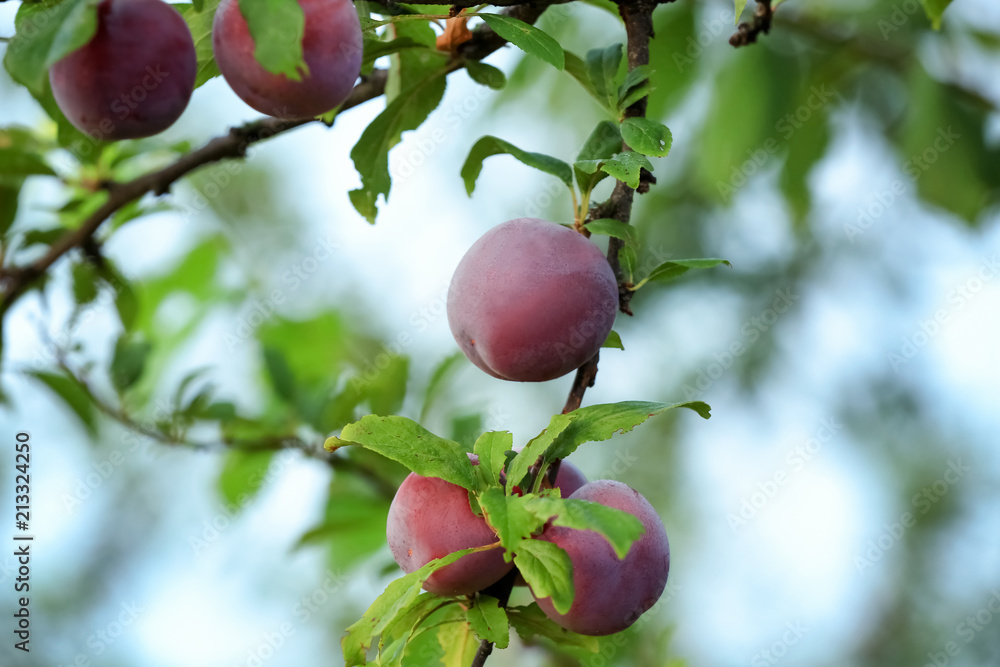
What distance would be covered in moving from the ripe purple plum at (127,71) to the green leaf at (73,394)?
2.83 feet

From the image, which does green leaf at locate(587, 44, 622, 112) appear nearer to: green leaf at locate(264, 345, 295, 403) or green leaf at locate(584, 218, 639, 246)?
green leaf at locate(584, 218, 639, 246)

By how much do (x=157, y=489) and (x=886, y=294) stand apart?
2994 millimetres

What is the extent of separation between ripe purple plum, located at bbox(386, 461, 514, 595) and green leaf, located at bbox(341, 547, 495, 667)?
0.01 m

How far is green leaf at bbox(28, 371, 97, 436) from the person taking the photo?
125cm

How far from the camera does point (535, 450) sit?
0.54 meters

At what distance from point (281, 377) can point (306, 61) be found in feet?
2.83

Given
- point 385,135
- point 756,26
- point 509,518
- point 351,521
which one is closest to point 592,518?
point 509,518

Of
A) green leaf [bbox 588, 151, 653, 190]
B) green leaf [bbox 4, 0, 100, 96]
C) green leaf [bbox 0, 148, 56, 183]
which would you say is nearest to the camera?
green leaf [bbox 4, 0, 100, 96]

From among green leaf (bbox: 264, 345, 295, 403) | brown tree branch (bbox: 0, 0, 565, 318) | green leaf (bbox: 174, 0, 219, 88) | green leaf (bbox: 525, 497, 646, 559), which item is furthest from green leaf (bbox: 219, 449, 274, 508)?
green leaf (bbox: 525, 497, 646, 559)

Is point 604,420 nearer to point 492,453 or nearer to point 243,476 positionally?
point 492,453

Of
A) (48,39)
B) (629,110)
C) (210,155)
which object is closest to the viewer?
(48,39)

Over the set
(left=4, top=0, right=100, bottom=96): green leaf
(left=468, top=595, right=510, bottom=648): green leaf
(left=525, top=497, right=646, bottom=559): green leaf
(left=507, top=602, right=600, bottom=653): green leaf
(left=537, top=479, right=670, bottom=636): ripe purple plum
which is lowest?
(left=507, top=602, right=600, bottom=653): green leaf

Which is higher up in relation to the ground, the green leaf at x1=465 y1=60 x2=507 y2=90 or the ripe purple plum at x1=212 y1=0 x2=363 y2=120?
the ripe purple plum at x1=212 y1=0 x2=363 y2=120

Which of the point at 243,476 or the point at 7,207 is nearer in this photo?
the point at 7,207
